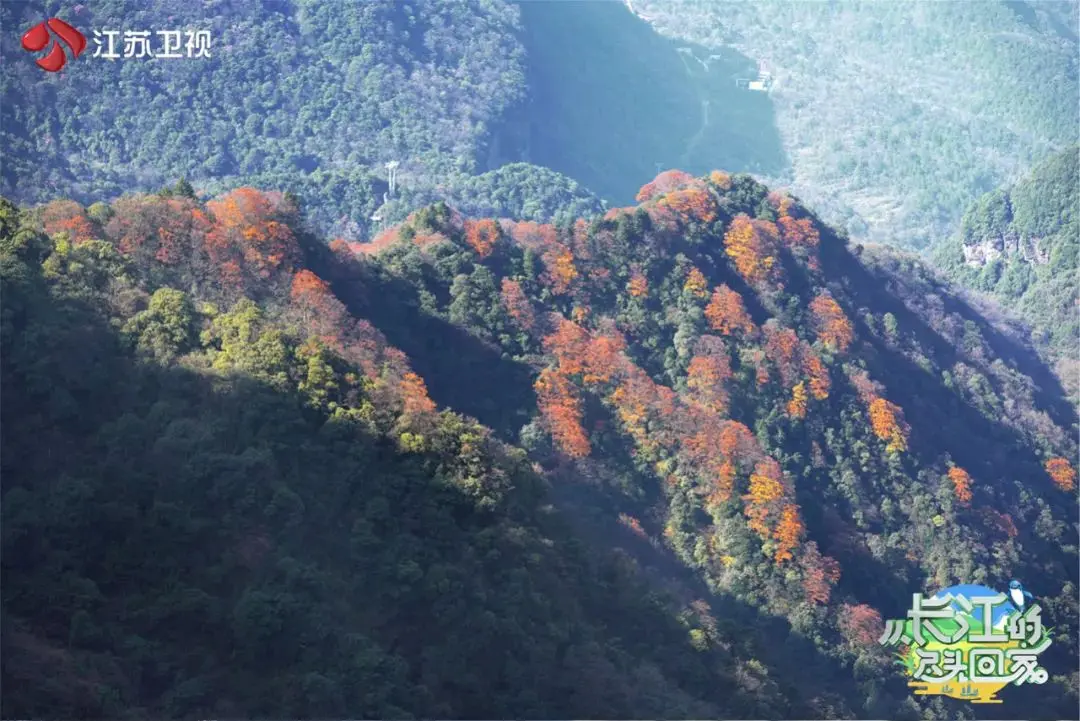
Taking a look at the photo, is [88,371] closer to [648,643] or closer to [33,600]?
[33,600]

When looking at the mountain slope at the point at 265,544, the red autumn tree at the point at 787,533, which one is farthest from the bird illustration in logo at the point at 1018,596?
the mountain slope at the point at 265,544

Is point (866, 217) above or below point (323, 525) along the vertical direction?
below

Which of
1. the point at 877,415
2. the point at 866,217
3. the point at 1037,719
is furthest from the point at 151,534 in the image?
the point at 866,217

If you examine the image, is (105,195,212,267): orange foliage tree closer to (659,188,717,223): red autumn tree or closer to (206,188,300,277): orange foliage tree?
(206,188,300,277): orange foliage tree

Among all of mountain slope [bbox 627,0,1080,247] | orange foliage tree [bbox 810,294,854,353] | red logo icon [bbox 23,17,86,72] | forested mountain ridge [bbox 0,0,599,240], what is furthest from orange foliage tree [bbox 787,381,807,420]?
mountain slope [bbox 627,0,1080,247]

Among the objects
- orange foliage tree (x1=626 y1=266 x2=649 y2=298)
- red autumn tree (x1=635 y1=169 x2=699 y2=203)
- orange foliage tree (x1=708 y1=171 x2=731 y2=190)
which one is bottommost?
red autumn tree (x1=635 y1=169 x2=699 y2=203)

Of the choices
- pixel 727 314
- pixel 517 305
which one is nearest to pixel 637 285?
pixel 727 314
